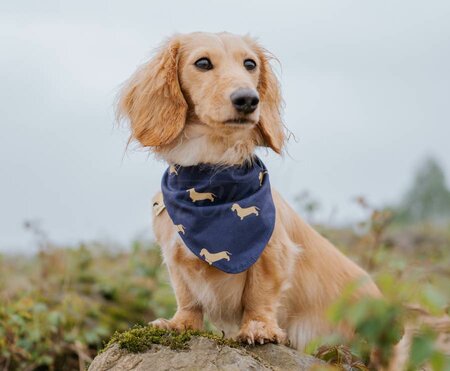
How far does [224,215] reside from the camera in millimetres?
3678

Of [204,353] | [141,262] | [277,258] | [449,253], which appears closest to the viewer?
[204,353]

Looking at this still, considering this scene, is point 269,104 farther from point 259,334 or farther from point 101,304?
point 101,304

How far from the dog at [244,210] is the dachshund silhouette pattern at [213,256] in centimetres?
22

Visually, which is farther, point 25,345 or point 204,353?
point 25,345

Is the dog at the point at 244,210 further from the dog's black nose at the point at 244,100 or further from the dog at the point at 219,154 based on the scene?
the dog's black nose at the point at 244,100

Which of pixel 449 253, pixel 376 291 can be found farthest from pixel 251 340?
pixel 449 253

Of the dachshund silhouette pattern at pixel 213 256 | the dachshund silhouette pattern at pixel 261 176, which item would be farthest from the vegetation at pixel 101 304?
the dachshund silhouette pattern at pixel 261 176

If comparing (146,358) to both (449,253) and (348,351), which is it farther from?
(449,253)

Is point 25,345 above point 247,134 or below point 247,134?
below

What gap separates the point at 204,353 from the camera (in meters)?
3.15

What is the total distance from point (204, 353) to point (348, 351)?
68 centimetres

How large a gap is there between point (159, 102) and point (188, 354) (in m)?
1.38

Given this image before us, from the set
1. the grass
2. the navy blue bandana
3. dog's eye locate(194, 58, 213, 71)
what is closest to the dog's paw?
the grass

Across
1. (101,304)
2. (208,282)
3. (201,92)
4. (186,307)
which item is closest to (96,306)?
(101,304)
